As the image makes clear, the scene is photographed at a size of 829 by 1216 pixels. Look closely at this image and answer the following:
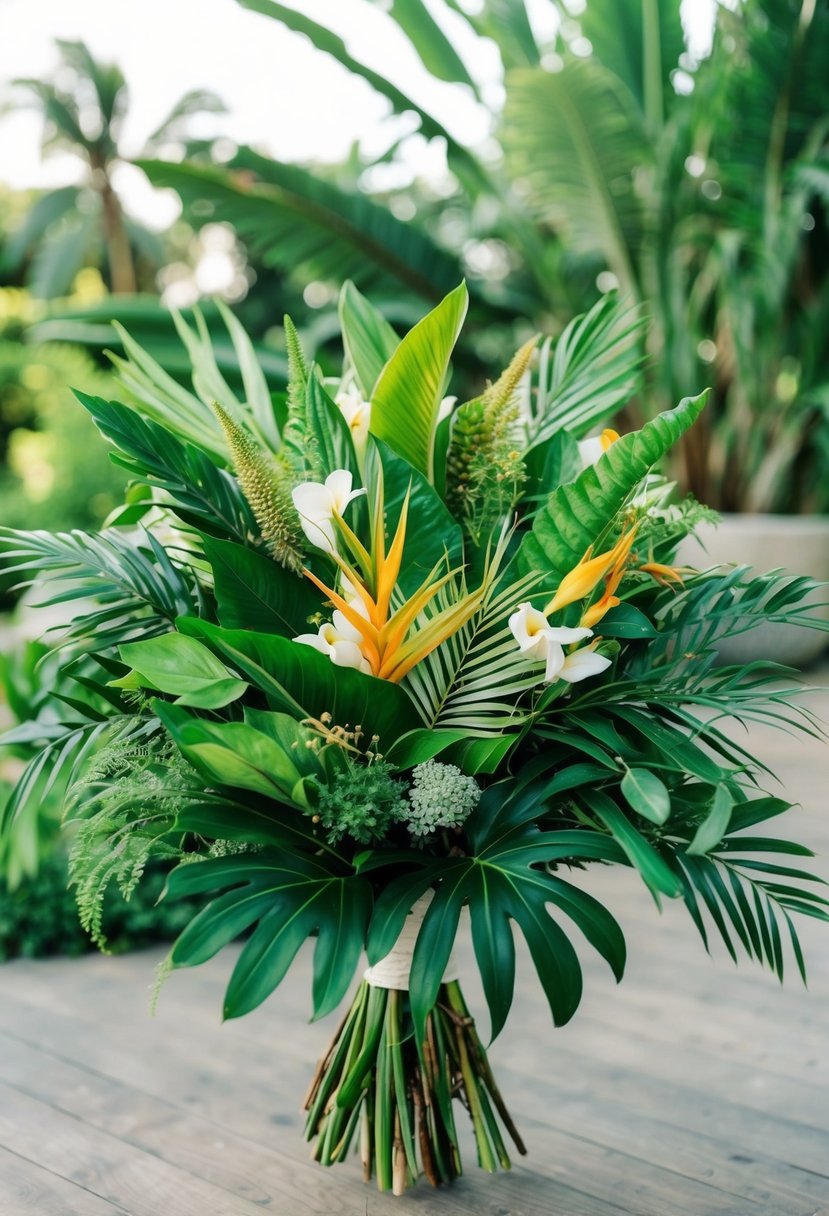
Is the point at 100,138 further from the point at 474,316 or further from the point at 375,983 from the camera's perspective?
the point at 375,983

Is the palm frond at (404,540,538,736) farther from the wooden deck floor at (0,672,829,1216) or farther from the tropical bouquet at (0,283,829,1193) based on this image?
the wooden deck floor at (0,672,829,1216)

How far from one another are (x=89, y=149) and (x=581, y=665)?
13.7 meters

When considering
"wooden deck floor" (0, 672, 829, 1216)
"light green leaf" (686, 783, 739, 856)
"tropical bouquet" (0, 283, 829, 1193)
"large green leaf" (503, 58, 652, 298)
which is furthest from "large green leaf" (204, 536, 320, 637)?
"large green leaf" (503, 58, 652, 298)

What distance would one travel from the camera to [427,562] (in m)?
0.94

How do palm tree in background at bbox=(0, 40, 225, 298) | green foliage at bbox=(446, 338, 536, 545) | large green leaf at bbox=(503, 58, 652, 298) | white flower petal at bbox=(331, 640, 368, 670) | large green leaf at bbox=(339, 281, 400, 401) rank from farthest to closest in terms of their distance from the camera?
palm tree in background at bbox=(0, 40, 225, 298)
large green leaf at bbox=(503, 58, 652, 298)
large green leaf at bbox=(339, 281, 400, 401)
green foliage at bbox=(446, 338, 536, 545)
white flower petal at bbox=(331, 640, 368, 670)

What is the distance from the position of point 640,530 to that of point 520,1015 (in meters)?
1.04

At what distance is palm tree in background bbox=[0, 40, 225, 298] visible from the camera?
12.3 metres

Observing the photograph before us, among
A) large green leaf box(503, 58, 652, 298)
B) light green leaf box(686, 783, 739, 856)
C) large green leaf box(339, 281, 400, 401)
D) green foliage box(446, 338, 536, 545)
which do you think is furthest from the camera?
large green leaf box(503, 58, 652, 298)

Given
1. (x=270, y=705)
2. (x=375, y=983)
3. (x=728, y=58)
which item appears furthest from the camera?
(x=728, y=58)

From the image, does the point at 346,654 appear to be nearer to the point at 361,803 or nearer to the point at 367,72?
the point at 361,803

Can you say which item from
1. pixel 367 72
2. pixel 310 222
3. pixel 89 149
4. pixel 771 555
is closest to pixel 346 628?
pixel 367 72

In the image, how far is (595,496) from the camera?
844 millimetres

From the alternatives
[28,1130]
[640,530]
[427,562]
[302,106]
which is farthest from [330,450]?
[302,106]

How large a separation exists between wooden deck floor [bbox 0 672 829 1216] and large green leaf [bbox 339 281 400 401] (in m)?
0.57
